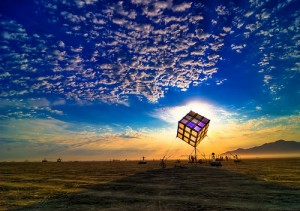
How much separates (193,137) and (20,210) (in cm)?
3915

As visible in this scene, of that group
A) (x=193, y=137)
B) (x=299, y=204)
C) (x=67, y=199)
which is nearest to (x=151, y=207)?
(x=67, y=199)

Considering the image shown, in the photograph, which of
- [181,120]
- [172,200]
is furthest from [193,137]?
[172,200]

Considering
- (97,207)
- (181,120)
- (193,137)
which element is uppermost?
(181,120)

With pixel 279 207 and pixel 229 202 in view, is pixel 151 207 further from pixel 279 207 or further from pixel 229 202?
pixel 279 207

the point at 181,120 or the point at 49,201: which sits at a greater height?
the point at 181,120

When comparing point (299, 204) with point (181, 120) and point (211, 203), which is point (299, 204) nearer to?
point (211, 203)

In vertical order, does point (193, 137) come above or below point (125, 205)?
above

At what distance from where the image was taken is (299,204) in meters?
9.67

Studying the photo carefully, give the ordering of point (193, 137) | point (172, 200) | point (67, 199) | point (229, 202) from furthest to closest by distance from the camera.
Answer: point (193, 137) → point (67, 199) → point (172, 200) → point (229, 202)

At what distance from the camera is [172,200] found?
443 inches

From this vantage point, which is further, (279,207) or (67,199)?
(67,199)

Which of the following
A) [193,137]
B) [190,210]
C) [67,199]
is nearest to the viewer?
[190,210]

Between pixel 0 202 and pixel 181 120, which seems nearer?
pixel 0 202

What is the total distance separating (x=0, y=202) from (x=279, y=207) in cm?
1325
